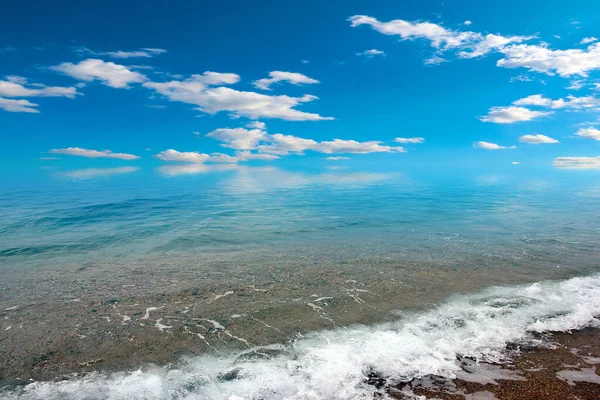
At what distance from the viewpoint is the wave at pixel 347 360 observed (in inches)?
291

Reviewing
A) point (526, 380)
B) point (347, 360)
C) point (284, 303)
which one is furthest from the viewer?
point (284, 303)

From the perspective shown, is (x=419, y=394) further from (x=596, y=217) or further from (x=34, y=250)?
(x=596, y=217)

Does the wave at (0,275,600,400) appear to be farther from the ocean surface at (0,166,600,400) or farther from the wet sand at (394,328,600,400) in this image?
the wet sand at (394,328,600,400)

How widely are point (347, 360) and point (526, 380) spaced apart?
399 cm

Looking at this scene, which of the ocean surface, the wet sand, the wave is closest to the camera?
the wet sand

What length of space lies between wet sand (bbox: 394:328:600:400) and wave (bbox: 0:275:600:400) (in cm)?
29

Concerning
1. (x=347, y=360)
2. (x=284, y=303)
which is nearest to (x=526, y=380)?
(x=347, y=360)

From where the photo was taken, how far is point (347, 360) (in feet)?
27.7

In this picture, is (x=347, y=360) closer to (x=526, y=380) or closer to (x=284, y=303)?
(x=526, y=380)

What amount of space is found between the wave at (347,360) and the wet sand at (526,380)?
29cm

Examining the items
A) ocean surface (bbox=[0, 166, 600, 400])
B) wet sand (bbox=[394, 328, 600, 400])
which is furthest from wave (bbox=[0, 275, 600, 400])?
wet sand (bbox=[394, 328, 600, 400])

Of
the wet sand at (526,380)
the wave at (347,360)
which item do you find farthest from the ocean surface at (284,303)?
the wet sand at (526,380)

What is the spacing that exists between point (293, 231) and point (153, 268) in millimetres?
11871

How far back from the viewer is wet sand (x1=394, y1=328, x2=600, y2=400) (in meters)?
6.97
